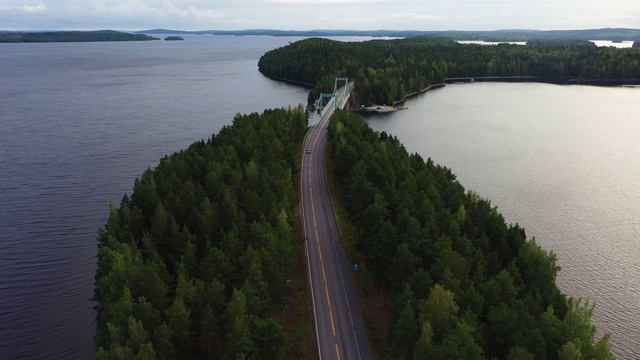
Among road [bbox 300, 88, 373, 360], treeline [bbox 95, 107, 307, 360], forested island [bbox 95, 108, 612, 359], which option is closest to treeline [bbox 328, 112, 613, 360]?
forested island [bbox 95, 108, 612, 359]

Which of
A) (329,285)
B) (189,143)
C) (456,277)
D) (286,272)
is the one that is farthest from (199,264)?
(189,143)

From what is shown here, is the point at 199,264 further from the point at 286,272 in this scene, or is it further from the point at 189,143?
the point at 189,143

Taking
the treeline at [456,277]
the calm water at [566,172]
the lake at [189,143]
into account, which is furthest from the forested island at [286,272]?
the calm water at [566,172]

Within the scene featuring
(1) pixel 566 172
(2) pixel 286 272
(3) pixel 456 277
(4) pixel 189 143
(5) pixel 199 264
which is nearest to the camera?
(3) pixel 456 277

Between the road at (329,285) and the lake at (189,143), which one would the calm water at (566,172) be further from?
the road at (329,285)

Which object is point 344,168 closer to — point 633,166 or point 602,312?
point 602,312

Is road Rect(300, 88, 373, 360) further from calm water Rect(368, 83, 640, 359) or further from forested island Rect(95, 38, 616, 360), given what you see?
calm water Rect(368, 83, 640, 359)
